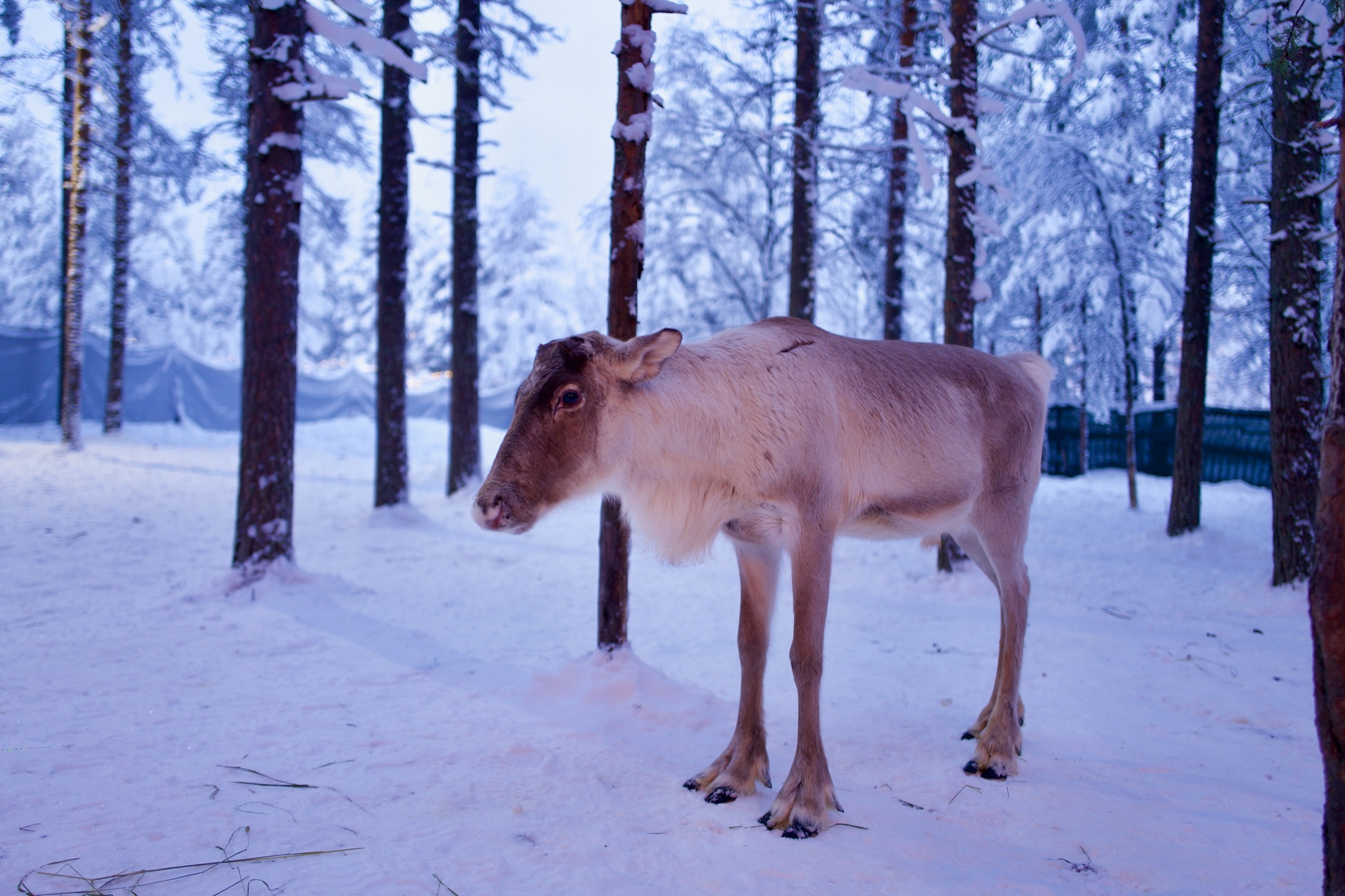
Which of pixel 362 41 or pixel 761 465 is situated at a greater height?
pixel 362 41

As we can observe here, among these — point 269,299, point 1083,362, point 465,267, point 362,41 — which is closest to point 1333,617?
point 269,299

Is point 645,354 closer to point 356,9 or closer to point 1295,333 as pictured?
point 356,9

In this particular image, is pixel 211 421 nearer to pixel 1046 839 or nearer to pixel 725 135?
pixel 725 135

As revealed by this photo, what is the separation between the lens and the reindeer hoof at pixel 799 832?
9.32 ft

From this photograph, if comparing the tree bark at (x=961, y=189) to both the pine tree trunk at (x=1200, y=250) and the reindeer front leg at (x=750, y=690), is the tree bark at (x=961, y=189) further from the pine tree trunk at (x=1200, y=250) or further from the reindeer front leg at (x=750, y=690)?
the reindeer front leg at (x=750, y=690)

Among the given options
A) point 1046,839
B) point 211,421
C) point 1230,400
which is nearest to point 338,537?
point 1046,839

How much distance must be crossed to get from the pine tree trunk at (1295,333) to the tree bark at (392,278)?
1030 cm

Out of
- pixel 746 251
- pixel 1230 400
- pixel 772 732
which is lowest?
pixel 772 732

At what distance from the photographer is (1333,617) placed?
1978 mm

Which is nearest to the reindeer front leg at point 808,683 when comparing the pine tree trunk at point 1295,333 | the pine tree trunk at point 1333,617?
the pine tree trunk at point 1333,617

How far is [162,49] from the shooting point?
14461 mm

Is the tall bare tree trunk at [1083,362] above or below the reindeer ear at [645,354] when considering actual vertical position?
above

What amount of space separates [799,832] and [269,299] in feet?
19.5

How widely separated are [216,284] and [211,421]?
21937 millimetres
